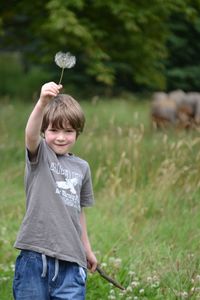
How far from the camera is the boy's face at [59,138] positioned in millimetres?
3445

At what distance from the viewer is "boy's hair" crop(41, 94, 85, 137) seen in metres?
3.43

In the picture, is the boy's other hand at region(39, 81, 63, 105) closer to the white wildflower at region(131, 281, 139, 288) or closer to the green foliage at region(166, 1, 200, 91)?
the white wildflower at region(131, 281, 139, 288)

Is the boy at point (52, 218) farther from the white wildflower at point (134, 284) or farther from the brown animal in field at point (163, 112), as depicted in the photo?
the brown animal in field at point (163, 112)

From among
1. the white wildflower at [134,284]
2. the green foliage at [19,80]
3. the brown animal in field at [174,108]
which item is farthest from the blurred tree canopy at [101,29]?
the green foliage at [19,80]

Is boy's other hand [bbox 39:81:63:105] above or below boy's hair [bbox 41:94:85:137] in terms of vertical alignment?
above

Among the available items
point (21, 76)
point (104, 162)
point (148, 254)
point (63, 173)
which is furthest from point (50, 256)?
point (21, 76)

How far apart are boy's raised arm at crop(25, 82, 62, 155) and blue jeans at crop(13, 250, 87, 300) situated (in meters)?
0.49

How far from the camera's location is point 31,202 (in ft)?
11.2

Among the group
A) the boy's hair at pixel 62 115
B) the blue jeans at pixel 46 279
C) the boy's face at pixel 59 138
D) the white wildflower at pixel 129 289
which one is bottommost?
the white wildflower at pixel 129 289

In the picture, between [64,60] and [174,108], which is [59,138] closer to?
[64,60]

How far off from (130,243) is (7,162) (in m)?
2.86

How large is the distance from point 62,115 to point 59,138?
0.35 ft

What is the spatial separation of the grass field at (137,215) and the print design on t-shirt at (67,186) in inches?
46.3

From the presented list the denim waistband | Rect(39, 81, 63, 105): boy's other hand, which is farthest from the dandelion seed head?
the denim waistband
